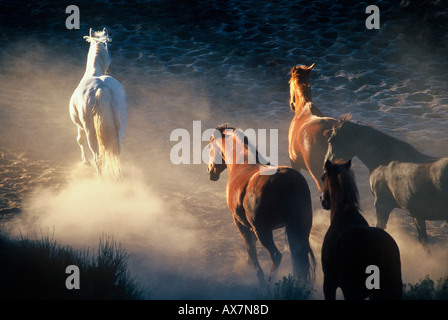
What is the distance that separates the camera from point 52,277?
5254 millimetres

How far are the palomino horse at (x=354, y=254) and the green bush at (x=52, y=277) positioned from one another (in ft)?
7.84

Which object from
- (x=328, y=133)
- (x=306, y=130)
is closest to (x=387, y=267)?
(x=328, y=133)

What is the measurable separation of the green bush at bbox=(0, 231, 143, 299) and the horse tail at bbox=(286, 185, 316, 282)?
1.87 metres

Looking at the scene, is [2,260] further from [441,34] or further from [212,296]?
[441,34]

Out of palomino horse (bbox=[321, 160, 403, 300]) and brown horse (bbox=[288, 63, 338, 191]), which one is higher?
brown horse (bbox=[288, 63, 338, 191])

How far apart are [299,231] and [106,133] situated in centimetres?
446

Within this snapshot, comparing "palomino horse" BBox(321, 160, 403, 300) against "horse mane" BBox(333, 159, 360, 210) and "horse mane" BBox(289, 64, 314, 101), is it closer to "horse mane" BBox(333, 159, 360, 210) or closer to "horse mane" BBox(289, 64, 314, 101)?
"horse mane" BBox(333, 159, 360, 210)

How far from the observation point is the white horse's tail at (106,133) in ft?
26.7

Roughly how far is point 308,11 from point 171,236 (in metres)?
16.2

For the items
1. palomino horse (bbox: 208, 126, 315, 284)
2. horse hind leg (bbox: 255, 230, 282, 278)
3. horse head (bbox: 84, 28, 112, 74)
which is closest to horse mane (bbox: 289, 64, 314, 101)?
palomino horse (bbox: 208, 126, 315, 284)

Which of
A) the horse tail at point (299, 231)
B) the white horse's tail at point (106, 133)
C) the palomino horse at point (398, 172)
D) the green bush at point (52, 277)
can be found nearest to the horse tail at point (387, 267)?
the horse tail at point (299, 231)

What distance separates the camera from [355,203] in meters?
4.50

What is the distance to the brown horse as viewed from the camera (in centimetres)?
707
